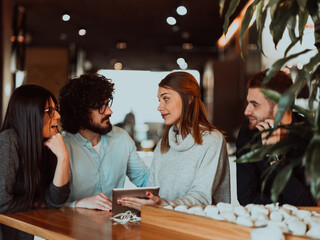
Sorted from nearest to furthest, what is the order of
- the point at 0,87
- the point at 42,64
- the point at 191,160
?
the point at 191,160
the point at 0,87
the point at 42,64

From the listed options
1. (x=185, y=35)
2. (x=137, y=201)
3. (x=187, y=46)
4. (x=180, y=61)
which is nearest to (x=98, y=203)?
(x=137, y=201)

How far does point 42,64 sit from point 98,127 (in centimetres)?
720

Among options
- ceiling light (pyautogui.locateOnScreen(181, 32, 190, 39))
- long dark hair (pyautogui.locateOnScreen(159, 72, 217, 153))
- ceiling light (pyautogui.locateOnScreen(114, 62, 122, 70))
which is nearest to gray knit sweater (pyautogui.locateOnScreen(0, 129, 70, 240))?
long dark hair (pyautogui.locateOnScreen(159, 72, 217, 153))

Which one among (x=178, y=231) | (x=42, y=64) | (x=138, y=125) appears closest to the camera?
(x=178, y=231)

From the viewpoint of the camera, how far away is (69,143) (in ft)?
8.81

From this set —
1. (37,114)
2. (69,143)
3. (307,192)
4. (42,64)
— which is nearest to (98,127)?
(69,143)

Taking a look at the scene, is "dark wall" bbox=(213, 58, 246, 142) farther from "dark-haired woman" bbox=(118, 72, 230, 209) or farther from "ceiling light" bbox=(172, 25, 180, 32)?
"dark-haired woman" bbox=(118, 72, 230, 209)

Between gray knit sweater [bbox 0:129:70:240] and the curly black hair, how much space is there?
53cm

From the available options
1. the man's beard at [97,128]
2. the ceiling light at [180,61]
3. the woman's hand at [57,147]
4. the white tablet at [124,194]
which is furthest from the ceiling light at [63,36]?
the white tablet at [124,194]

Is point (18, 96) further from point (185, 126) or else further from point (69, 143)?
point (185, 126)

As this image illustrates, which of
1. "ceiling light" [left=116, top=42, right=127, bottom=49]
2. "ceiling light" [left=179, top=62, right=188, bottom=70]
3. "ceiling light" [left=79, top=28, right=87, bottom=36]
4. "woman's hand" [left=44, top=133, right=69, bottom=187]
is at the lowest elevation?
"woman's hand" [left=44, top=133, right=69, bottom=187]

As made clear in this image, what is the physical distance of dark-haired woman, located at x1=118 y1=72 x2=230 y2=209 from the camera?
236 cm

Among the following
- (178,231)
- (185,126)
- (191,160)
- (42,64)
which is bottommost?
(178,231)

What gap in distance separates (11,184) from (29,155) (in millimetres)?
167
